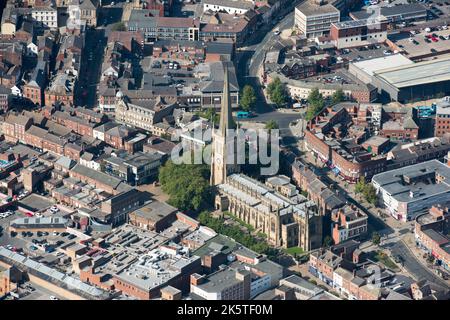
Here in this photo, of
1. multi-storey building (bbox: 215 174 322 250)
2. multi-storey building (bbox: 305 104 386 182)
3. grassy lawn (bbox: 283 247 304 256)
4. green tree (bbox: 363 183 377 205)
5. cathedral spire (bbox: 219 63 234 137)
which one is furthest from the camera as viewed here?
multi-storey building (bbox: 305 104 386 182)

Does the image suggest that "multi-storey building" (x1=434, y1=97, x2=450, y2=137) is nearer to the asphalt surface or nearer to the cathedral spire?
the asphalt surface

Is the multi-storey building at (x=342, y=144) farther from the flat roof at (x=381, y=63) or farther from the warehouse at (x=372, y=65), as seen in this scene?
the flat roof at (x=381, y=63)

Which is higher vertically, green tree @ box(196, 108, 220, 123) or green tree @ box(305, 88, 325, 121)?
green tree @ box(305, 88, 325, 121)

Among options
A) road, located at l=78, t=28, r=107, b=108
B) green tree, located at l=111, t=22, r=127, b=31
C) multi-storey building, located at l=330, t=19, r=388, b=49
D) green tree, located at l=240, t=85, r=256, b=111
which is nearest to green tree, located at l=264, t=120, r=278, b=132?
green tree, located at l=240, t=85, r=256, b=111

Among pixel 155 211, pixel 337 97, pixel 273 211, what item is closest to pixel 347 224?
pixel 273 211

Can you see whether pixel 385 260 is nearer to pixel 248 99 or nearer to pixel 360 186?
pixel 360 186
